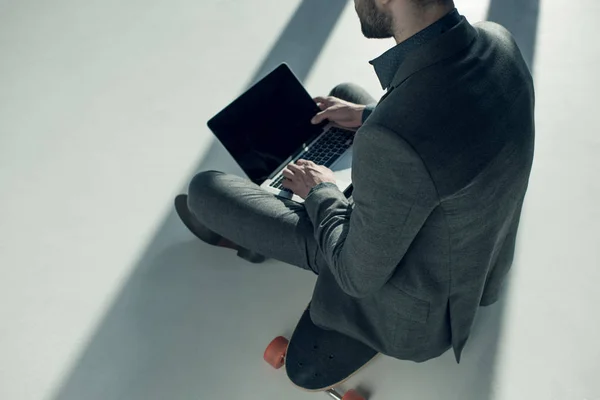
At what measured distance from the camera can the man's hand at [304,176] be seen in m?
1.54

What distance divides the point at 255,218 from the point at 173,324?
0.40 meters

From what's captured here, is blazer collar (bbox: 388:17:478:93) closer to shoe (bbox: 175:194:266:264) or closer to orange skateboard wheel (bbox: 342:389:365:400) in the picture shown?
orange skateboard wheel (bbox: 342:389:365:400)

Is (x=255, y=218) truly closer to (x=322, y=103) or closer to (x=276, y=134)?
(x=276, y=134)

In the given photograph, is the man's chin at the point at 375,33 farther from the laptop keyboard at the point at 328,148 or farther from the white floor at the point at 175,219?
the white floor at the point at 175,219

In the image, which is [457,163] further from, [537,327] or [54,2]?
[54,2]

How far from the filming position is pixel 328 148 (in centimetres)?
177

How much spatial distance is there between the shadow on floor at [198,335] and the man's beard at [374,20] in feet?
2.77

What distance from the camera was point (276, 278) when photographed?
1856 millimetres

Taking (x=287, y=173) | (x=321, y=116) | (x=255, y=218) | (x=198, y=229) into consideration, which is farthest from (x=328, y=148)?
(x=198, y=229)

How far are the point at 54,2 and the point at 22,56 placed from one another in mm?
404

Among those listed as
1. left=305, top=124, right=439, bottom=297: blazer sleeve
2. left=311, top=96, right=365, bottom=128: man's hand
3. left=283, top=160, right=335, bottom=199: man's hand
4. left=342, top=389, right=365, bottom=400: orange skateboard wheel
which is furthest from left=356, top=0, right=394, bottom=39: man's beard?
left=342, top=389, right=365, bottom=400: orange skateboard wheel

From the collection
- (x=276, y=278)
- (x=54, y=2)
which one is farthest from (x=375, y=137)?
(x=54, y=2)

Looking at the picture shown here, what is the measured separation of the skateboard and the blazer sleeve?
275 mm

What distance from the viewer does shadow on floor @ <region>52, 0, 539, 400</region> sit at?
1.63 metres
